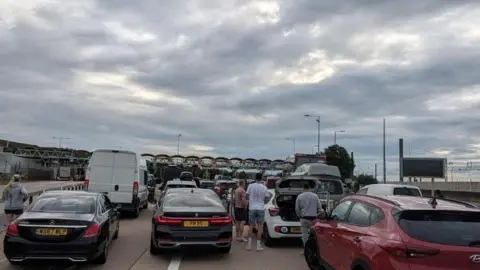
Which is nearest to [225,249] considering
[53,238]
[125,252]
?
[125,252]

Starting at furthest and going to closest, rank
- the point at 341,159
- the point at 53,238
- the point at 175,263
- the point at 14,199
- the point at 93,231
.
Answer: the point at 341,159 → the point at 14,199 → the point at 175,263 → the point at 93,231 → the point at 53,238

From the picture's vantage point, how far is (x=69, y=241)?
27.8ft

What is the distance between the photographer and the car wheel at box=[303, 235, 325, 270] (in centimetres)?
857

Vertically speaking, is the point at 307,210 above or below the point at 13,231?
above

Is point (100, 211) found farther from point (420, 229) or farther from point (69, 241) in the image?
point (420, 229)

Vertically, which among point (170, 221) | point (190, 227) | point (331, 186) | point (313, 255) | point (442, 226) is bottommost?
point (313, 255)

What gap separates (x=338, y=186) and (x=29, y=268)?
9543 millimetres

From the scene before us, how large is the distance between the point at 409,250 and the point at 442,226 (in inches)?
24.0

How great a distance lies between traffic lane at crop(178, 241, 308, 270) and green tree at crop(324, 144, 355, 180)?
62.4 metres

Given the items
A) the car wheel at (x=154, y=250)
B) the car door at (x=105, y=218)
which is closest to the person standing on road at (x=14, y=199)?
the car door at (x=105, y=218)

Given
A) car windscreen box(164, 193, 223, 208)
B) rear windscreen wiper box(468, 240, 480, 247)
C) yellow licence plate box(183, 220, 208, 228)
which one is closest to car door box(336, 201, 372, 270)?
rear windscreen wiper box(468, 240, 480, 247)

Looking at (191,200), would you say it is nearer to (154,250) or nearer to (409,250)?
(154,250)

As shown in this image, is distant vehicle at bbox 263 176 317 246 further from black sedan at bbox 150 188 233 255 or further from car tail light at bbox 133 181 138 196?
car tail light at bbox 133 181 138 196

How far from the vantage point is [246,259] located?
10.4 meters
